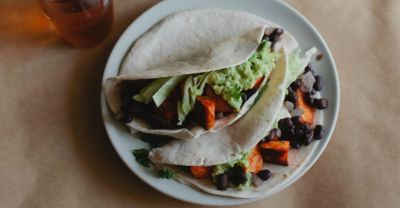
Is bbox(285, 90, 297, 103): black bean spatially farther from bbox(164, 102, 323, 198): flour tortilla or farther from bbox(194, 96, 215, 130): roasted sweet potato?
bbox(194, 96, 215, 130): roasted sweet potato

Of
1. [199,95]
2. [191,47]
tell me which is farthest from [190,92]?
[191,47]

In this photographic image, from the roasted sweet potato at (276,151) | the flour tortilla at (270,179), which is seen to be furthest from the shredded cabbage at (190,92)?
the roasted sweet potato at (276,151)

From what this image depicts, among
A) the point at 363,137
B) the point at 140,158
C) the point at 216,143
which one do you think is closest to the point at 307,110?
the point at 363,137

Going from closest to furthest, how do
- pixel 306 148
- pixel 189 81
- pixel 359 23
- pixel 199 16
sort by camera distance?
pixel 189 81
pixel 306 148
pixel 199 16
pixel 359 23

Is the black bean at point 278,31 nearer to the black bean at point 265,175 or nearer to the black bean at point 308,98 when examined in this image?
the black bean at point 308,98

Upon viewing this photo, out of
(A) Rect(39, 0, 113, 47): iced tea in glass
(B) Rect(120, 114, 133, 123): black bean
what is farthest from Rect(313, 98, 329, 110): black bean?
(A) Rect(39, 0, 113, 47): iced tea in glass

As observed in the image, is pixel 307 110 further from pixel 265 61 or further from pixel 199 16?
pixel 199 16

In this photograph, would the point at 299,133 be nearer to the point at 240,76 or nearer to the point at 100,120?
the point at 240,76
